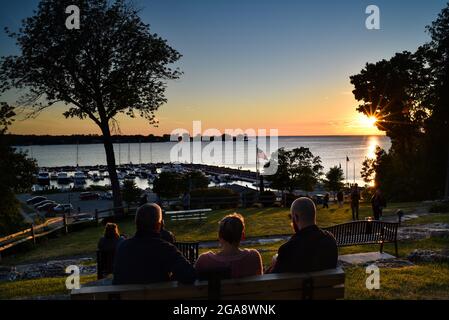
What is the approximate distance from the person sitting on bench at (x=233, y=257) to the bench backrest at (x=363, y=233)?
7.02m

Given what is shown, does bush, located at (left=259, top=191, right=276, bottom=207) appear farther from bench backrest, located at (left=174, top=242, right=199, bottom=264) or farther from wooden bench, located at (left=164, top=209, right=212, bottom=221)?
bench backrest, located at (left=174, top=242, right=199, bottom=264)

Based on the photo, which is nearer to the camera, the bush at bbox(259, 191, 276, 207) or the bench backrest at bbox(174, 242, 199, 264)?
the bench backrest at bbox(174, 242, 199, 264)

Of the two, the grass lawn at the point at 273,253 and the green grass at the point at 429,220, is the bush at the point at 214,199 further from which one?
the green grass at the point at 429,220

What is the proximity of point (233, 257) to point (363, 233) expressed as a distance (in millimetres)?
7655

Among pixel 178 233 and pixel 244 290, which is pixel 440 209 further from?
pixel 244 290

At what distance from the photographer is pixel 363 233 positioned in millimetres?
11016

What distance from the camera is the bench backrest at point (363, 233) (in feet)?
35.8

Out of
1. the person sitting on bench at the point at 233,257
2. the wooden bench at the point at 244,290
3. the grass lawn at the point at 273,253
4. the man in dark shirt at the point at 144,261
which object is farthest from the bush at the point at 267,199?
the wooden bench at the point at 244,290

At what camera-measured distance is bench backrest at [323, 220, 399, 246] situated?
10.9 m

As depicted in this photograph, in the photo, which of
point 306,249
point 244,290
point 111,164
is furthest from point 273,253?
point 111,164

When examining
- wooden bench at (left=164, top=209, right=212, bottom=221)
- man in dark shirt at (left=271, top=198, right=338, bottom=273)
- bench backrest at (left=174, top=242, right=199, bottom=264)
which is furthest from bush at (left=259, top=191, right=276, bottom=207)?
man in dark shirt at (left=271, top=198, right=338, bottom=273)

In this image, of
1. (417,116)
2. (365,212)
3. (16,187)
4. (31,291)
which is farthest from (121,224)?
(417,116)

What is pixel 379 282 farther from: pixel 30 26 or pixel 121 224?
pixel 30 26

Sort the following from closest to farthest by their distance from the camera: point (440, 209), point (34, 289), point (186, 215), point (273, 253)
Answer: point (34, 289) → point (273, 253) → point (440, 209) → point (186, 215)
